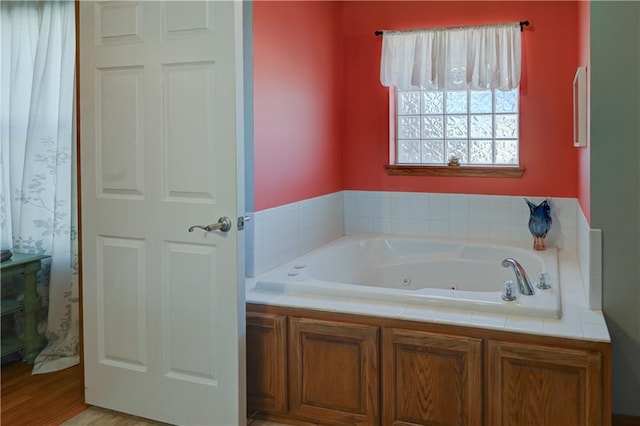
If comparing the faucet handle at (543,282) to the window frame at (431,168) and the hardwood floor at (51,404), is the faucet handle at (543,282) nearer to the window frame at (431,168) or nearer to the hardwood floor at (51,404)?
the hardwood floor at (51,404)

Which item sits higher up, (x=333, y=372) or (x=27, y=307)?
(x=27, y=307)

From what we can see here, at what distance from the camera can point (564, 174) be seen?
3.95 metres

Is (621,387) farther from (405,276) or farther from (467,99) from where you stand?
(467,99)

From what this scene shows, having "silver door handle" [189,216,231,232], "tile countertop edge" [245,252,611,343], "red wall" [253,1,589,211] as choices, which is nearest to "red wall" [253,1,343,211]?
"red wall" [253,1,589,211]

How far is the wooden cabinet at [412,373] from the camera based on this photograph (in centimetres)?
218

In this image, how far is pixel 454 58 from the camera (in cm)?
402

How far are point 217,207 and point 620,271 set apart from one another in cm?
170

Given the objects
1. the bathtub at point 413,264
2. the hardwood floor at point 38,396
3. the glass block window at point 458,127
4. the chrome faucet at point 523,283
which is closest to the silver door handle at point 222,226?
the bathtub at point 413,264

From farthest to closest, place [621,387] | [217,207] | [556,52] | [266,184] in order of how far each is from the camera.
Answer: [556,52] → [266,184] → [621,387] → [217,207]

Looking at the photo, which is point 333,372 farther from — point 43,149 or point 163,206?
point 43,149

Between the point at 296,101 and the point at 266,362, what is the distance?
170 cm

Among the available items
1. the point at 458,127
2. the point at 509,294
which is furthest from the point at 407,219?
the point at 509,294

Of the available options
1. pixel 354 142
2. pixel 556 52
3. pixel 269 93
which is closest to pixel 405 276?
pixel 354 142

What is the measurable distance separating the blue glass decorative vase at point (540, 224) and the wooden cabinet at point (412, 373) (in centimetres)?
177
